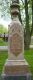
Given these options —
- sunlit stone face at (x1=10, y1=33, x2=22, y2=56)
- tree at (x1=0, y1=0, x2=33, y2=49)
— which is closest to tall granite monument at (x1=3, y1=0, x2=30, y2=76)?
sunlit stone face at (x1=10, y1=33, x2=22, y2=56)

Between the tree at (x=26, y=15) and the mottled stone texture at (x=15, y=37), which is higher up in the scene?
the mottled stone texture at (x=15, y=37)

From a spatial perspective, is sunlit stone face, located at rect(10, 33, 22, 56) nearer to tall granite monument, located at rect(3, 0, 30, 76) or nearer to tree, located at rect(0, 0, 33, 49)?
tall granite monument, located at rect(3, 0, 30, 76)

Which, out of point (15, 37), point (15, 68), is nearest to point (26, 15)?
point (15, 37)

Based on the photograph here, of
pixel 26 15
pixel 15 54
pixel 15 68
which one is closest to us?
pixel 15 68

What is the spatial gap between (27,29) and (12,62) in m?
16.0

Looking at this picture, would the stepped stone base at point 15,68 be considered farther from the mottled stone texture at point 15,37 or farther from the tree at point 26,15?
the tree at point 26,15

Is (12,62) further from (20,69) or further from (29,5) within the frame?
(29,5)

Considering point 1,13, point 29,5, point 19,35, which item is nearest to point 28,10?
point 29,5

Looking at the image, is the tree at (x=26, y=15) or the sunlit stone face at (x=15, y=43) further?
the tree at (x=26, y=15)

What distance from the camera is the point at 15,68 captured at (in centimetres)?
993

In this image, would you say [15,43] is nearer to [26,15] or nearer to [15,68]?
[15,68]

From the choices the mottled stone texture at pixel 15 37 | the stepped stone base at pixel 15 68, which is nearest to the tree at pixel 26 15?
the mottled stone texture at pixel 15 37

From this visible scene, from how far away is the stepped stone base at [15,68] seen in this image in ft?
32.5

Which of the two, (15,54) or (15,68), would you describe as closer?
(15,68)
